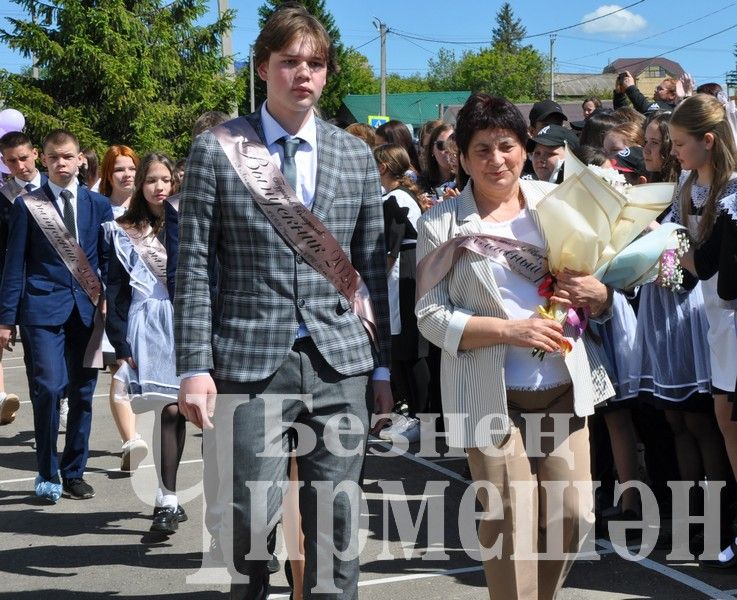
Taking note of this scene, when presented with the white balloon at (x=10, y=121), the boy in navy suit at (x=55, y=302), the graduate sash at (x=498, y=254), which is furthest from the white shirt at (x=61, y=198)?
the white balloon at (x=10, y=121)

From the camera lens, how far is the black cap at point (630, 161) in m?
6.16

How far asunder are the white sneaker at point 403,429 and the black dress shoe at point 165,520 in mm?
2692

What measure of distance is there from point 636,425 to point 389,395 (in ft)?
8.59

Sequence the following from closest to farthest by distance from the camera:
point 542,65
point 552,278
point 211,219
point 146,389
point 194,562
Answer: point 211,219 < point 552,278 < point 194,562 < point 146,389 < point 542,65

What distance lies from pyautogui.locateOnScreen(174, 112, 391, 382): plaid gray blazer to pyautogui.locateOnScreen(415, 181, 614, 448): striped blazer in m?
0.35

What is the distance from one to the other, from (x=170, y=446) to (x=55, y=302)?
1407 mm

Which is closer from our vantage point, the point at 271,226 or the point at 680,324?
the point at 271,226

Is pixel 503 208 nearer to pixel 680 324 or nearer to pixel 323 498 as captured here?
pixel 323 498

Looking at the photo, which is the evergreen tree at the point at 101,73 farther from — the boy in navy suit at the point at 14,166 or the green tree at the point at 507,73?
the green tree at the point at 507,73

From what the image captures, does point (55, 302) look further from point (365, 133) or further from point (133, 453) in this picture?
point (365, 133)

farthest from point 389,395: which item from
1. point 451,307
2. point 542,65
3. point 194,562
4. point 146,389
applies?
point 542,65

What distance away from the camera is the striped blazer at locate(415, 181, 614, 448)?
12.3 ft

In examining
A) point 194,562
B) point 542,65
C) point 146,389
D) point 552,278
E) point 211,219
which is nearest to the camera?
point 211,219

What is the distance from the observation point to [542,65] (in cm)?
11256
